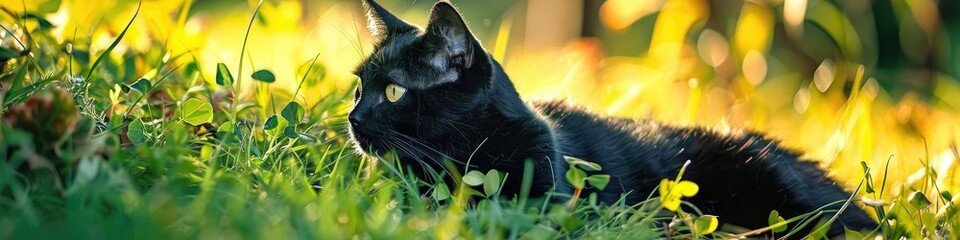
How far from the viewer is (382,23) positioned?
223 cm

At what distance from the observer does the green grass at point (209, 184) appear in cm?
143

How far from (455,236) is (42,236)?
0.61 m

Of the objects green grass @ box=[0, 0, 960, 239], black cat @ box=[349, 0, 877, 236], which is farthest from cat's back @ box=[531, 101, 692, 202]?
green grass @ box=[0, 0, 960, 239]

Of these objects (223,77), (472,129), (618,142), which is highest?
(223,77)

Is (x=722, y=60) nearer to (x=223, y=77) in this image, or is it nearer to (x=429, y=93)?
(x=429, y=93)

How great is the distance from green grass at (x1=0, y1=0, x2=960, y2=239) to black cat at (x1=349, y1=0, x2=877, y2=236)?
0.27 feet

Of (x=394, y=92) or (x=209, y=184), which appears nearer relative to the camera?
(x=209, y=184)

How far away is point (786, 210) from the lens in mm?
2336

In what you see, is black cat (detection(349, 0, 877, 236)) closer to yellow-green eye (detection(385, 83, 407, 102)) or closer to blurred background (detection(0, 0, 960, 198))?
yellow-green eye (detection(385, 83, 407, 102))

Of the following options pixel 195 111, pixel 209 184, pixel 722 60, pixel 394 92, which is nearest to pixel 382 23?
pixel 394 92

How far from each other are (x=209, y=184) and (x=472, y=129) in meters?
0.61

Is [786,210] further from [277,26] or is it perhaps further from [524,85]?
[277,26]

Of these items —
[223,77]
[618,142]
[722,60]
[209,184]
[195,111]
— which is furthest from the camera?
A: [722,60]

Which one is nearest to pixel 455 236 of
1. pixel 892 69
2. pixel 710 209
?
pixel 710 209
